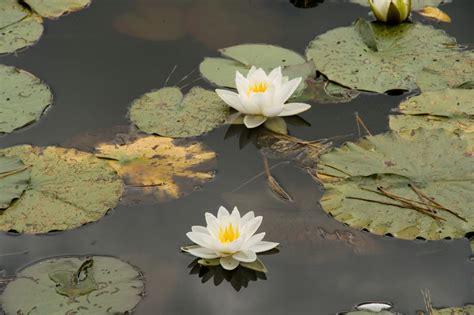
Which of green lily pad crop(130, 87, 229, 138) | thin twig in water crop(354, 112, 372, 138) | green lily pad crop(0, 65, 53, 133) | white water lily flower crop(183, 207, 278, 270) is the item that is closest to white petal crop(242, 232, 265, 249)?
white water lily flower crop(183, 207, 278, 270)

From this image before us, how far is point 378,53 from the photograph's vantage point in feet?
12.7

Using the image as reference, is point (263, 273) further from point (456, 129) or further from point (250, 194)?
point (456, 129)

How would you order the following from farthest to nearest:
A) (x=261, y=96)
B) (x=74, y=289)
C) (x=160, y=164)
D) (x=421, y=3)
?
(x=421, y=3) → (x=261, y=96) → (x=160, y=164) → (x=74, y=289)

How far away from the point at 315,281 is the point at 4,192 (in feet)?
3.76

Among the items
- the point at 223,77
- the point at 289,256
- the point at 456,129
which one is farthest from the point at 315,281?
the point at 223,77

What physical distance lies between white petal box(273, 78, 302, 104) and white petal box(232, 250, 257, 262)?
83 centimetres

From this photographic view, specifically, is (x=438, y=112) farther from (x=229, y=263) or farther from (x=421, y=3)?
(x=229, y=263)

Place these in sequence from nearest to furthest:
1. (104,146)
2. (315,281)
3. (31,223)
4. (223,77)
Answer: (315,281) < (31,223) < (104,146) < (223,77)

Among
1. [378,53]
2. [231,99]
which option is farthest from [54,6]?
[378,53]

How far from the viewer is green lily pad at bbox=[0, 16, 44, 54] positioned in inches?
156

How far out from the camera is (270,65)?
3801 millimetres

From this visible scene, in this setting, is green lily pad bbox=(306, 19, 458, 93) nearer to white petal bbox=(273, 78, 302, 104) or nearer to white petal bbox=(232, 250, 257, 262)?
white petal bbox=(273, 78, 302, 104)

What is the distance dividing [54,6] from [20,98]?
83 cm

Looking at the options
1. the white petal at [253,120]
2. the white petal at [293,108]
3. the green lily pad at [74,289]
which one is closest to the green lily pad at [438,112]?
the white petal at [293,108]
